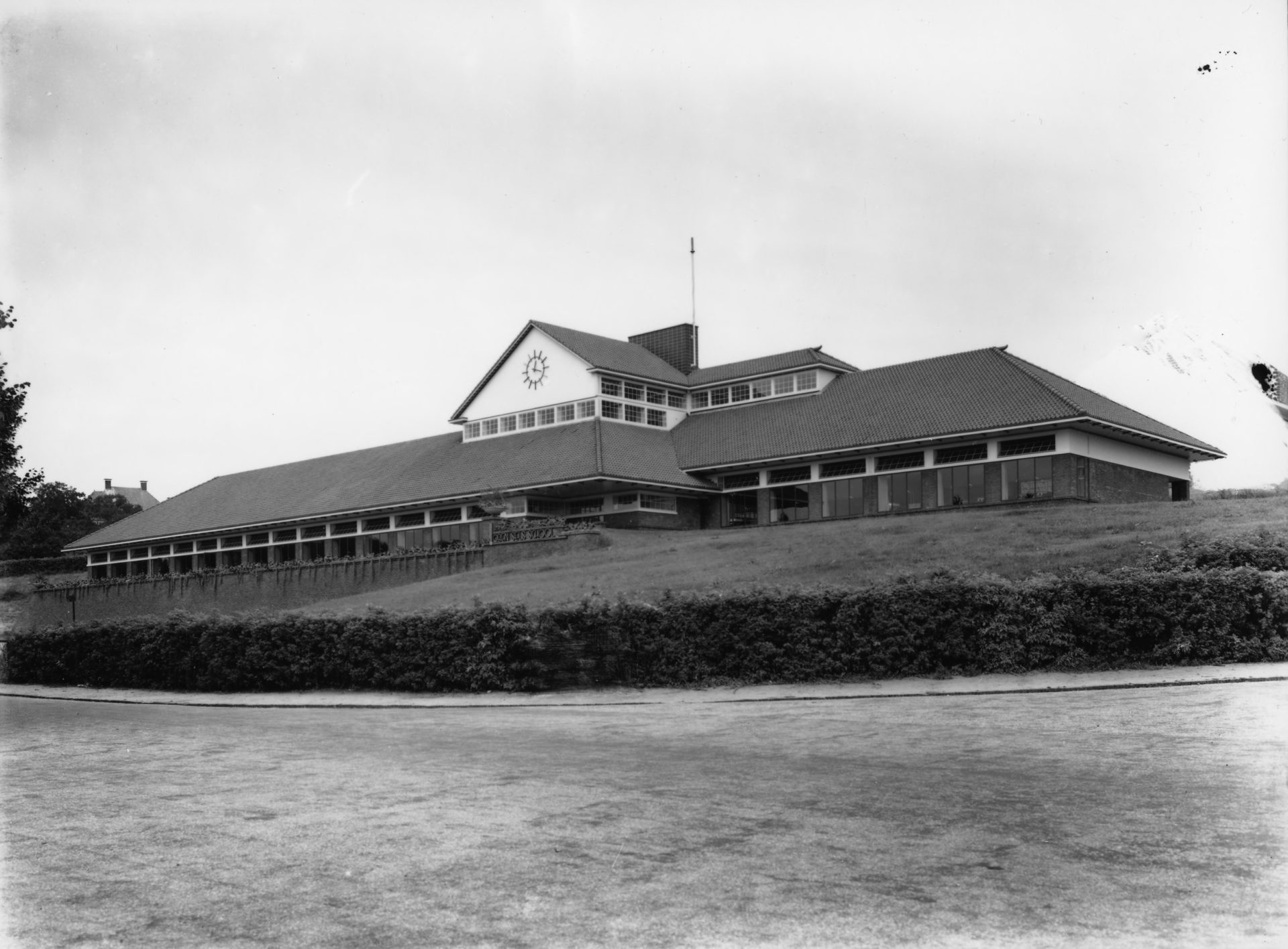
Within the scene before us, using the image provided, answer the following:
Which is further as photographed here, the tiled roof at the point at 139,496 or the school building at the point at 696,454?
the tiled roof at the point at 139,496

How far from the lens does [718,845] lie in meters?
9.52

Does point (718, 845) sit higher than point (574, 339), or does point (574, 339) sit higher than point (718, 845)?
point (574, 339)

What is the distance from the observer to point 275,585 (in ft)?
182

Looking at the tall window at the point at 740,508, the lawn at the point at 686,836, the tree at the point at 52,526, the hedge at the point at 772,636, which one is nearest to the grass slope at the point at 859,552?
the hedge at the point at 772,636

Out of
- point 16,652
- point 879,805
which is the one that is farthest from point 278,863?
point 16,652

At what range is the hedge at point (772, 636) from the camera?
2006cm

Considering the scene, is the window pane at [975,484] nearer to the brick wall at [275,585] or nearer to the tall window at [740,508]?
the tall window at [740,508]

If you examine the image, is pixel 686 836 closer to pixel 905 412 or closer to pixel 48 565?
pixel 905 412

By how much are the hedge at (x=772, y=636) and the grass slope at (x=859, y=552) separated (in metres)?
1.42

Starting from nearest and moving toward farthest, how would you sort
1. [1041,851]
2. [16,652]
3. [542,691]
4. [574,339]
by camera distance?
1. [1041,851]
2. [542,691]
3. [16,652]
4. [574,339]

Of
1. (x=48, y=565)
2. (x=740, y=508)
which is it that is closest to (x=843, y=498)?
(x=740, y=508)

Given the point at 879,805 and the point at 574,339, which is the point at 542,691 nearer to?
the point at 879,805

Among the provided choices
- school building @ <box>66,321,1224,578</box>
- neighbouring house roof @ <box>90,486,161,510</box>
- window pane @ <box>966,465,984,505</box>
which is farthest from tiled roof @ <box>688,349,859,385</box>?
neighbouring house roof @ <box>90,486,161,510</box>

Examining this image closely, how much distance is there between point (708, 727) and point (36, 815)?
9.20 meters
